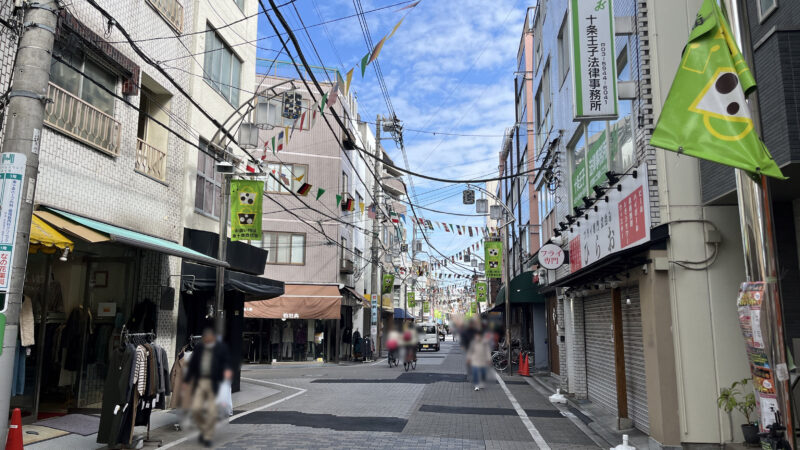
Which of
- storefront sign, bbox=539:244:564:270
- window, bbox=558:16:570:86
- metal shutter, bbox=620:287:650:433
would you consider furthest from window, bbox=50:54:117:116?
window, bbox=558:16:570:86

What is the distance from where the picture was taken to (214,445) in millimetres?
1171

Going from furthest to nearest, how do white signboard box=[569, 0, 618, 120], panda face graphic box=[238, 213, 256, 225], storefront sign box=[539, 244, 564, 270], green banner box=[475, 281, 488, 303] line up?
storefront sign box=[539, 244, 564, 270], white signboard box=[569, 0, 618, 120], green banner box=[475, 281, 488, 303], panda face graphic box=[238, 213, 256, 225]

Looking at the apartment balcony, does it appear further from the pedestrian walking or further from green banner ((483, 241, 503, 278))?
the pedestrian walking

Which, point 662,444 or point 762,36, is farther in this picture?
point 662,444

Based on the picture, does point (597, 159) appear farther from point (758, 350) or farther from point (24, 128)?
point (24, 128)

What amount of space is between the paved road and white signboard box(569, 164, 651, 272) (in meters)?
4.55

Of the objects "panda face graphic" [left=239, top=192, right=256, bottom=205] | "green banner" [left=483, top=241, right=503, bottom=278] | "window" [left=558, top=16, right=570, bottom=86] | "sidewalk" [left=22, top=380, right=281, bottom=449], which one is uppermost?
"window" [left=558, top=16, right=570, bottom=86]

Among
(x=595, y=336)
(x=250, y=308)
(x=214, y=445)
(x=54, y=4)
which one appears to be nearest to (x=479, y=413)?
(x=595, y=336)

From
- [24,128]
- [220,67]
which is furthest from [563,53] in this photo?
[220,67]

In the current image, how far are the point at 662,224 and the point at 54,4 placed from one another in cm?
1091

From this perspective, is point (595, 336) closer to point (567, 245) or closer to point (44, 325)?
point (567, 245)

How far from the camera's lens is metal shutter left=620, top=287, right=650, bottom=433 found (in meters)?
13.1

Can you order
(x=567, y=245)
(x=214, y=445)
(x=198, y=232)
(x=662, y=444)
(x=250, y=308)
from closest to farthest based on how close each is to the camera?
1. (x=214, y=445)
2. (x=198, y=232)
3. (x=662, y=444)
4. (x=567, y=245)
5. (x=250, y=308)

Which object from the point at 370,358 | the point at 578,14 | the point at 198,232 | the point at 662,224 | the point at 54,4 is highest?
the point at 578,14
